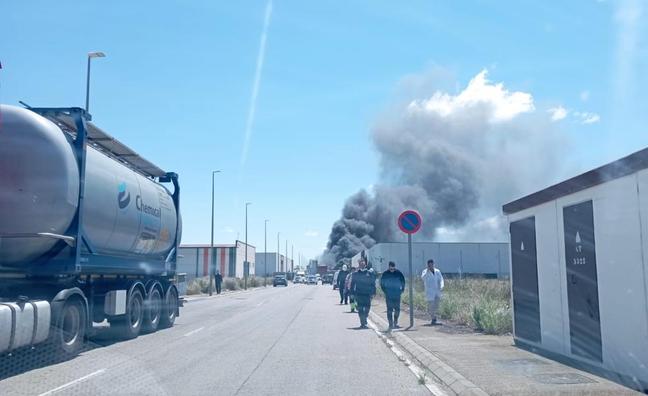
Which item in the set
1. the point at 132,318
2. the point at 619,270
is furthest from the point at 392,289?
the point at 619,270

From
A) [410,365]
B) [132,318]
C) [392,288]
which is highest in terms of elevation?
[392,288]

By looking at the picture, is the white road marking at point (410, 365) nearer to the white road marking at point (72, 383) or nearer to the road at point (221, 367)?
the road at point (221, 367)

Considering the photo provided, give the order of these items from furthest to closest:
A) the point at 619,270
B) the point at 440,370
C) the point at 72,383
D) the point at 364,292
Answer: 1. the point at 364,292
2. the point at 440,370
3. the point at 72,383
4. the point at 619,270

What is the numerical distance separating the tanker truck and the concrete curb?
5.98 m

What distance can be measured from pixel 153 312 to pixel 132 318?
168 centimetres

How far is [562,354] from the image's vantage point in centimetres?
1133

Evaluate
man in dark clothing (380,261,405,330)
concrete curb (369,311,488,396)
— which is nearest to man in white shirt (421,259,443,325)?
man in dark clothing (380,261,405,330)

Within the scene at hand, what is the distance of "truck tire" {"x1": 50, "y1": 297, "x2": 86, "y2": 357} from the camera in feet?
38.5

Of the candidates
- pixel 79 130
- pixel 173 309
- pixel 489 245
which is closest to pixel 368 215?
pixel 489 245

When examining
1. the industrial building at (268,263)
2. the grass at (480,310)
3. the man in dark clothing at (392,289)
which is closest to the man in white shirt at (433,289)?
the grass at (480,310)

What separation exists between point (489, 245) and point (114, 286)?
5311cm

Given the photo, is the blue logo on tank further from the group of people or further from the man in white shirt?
the man in white shirt

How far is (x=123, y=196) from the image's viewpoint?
15.0m

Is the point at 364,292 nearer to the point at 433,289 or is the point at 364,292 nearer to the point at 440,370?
the point at 433,289
